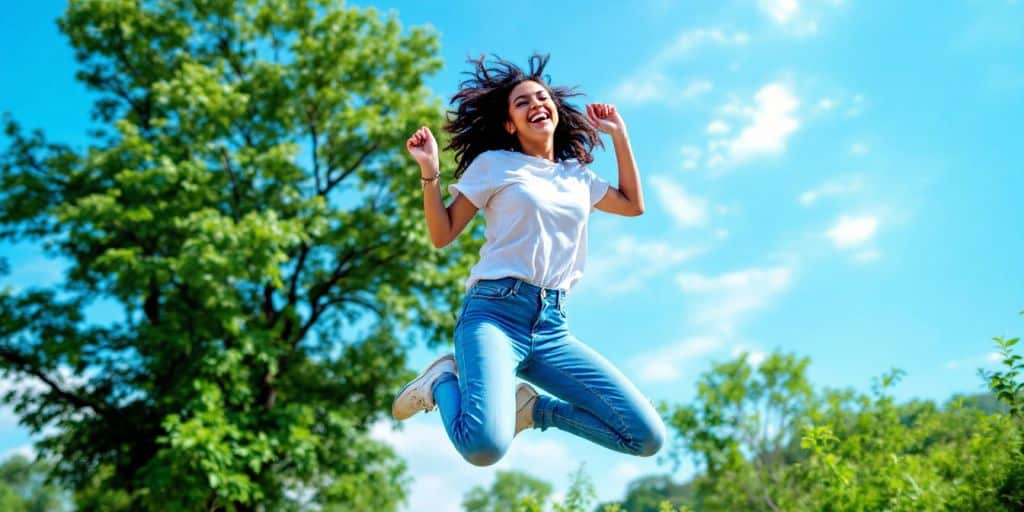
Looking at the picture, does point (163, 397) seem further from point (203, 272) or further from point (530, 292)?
point (530, 292)

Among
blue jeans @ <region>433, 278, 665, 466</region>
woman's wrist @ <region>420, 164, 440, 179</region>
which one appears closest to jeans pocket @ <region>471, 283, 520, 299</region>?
blue jeans @ <region>433, 278, 665, 466</region>

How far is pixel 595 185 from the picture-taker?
3.46 m

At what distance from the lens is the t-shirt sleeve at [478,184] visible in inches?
126

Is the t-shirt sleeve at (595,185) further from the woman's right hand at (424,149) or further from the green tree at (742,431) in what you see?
the green tree at (742,431)

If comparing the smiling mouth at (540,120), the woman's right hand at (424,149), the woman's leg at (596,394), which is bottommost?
the woman's leg at (596,394)

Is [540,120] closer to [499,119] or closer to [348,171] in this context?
[499,119]

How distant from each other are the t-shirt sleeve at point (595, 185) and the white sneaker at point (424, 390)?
950mm

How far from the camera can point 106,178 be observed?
11266mm

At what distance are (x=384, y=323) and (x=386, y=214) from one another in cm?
174

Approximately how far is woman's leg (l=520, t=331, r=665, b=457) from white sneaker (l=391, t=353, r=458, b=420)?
0.32m

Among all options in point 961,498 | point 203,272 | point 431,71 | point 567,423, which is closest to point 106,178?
point 203,272

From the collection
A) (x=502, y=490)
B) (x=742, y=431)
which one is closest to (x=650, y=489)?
(x=502, y=490)

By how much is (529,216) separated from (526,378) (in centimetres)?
68

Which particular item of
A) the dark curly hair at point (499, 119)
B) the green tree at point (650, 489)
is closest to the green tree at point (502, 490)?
the green tree at point (650, 489)
